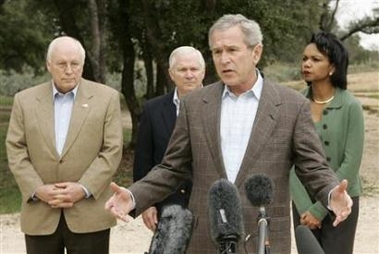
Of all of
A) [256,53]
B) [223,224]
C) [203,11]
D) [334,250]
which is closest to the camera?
[223,224]

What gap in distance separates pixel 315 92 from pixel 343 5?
19497mm

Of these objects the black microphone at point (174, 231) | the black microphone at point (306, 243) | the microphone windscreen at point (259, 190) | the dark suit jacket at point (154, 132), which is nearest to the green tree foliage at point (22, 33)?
the dark suit jacket at point (154, 132)

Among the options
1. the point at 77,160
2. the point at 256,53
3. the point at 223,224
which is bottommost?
the point at 77,160

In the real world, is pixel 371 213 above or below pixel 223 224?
below

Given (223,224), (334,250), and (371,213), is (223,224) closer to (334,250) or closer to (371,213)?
(334,250)

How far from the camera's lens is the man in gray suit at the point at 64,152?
4.39 m

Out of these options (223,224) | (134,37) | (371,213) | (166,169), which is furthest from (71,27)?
(223,224)

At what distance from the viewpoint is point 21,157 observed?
14.6ft

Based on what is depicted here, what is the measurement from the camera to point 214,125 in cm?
317

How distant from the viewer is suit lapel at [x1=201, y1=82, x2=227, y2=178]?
3131 millimetres

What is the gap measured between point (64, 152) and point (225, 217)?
2.42 metres

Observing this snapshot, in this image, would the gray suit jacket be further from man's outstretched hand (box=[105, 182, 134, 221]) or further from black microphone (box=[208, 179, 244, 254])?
black microphone (box=[208, 179, 244, 254])

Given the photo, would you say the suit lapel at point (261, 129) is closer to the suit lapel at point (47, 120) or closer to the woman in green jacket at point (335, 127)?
the woman in green jacket at point (335, 127)

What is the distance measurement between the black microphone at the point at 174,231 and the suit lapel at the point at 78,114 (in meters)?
1.73
